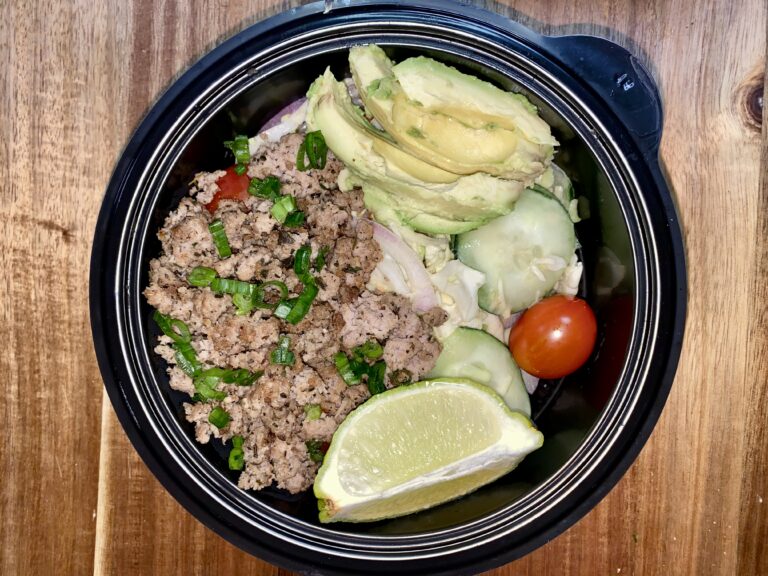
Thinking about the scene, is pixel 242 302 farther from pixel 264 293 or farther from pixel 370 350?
pixel 370 350

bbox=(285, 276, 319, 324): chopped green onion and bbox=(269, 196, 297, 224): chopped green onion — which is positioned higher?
bbox=(269, 196, 297, 224): chopped green onion

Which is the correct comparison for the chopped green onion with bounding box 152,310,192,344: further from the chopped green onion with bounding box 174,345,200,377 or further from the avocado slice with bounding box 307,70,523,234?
the avocado slice with bounding box 307,70,523,234

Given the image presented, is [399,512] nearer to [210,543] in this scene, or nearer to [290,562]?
[290,562]

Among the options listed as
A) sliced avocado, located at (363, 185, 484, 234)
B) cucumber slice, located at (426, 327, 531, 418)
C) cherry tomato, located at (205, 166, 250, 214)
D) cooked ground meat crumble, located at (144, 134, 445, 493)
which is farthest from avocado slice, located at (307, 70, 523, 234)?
cucumber slice, located at (426, 327, 531, 418)

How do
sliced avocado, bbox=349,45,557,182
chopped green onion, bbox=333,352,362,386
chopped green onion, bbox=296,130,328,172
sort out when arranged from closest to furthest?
sliced avocado, bbox=349,45,557,182, chopped green onion, bbox=296,130,328,172, chopped green onion, bbox=333,352,362,386

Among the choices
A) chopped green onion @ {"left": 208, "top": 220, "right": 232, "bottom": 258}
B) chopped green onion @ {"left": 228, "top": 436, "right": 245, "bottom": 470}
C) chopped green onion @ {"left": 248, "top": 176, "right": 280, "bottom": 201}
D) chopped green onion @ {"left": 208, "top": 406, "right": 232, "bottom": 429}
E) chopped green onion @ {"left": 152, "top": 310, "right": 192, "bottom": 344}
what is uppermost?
chopped green onion @ {"left": 248, "top": 176, "right": 280, "bottom": 201}

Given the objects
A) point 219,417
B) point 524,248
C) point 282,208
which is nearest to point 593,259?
point 524,248
